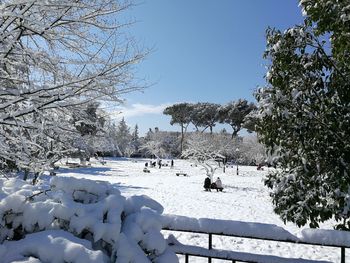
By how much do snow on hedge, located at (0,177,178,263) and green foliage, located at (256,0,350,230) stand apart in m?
2.52

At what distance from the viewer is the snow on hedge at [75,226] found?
1965 millimetres

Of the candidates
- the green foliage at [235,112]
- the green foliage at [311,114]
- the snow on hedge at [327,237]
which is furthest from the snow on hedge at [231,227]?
the green foliage at [235,112]

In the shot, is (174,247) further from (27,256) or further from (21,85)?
(21,85)

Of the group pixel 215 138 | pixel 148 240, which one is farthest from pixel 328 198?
pixel 215 138

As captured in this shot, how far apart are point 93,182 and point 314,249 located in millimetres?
6819

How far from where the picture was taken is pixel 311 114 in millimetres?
4160

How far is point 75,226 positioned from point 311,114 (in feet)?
10.4

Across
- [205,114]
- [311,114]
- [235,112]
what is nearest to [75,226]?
[311,114]

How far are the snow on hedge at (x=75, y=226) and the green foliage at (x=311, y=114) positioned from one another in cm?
252

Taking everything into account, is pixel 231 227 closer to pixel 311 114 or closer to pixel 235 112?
pixel 311 114

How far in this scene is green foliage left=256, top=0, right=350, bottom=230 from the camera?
4.09 m

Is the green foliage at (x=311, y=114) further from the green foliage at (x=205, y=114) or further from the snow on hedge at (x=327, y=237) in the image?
the green foliage at (x=205, y=114)

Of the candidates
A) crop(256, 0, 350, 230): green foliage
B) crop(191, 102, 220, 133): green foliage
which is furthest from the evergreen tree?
crop(256, 0, 350, 230): green foliage

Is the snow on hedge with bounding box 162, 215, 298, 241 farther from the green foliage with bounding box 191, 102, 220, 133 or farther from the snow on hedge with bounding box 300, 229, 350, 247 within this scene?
the green foliage with bounding box 191, 102, 220, 133
